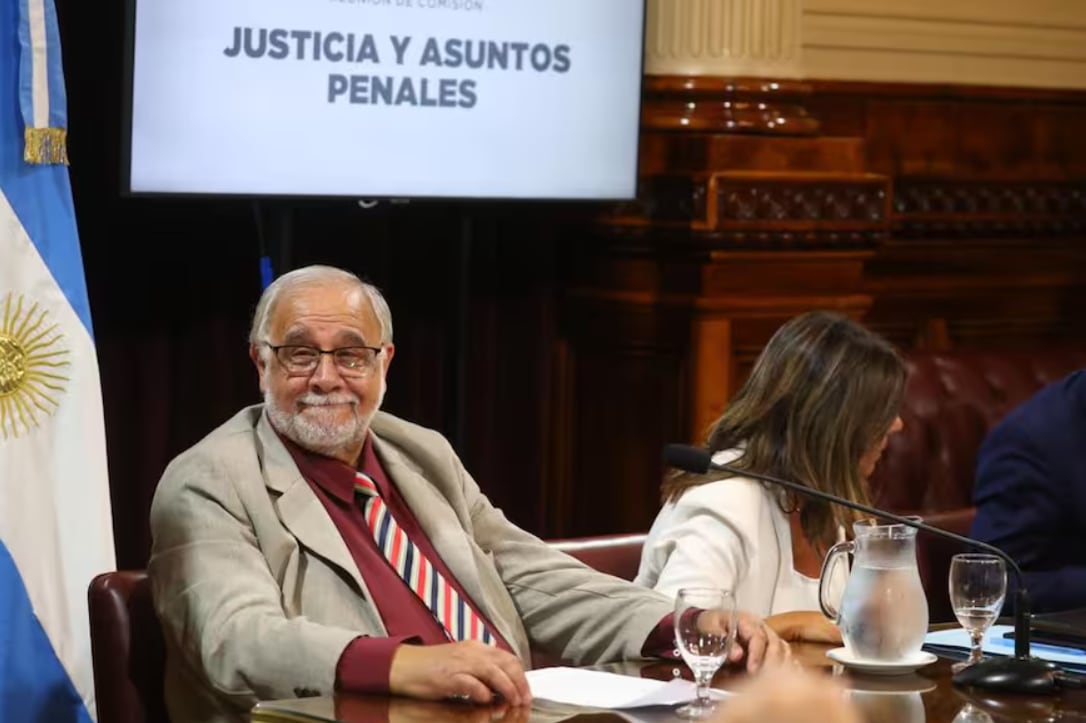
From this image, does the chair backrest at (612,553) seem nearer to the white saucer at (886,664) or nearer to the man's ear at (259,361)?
the man's ear at (259,361)

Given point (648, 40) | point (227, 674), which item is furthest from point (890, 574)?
point (648, 40)

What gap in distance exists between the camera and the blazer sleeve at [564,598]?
3011mm

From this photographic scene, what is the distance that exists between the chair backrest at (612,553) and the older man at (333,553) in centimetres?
16

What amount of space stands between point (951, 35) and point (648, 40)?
4.22 ft

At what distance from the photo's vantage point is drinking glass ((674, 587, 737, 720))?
7.75 ft

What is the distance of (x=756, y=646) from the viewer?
2.69 m

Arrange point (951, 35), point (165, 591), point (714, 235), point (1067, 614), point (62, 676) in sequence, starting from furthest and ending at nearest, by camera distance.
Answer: point (951, 35) < point (714, 235) < point (62, 676) < point (1067, 614) < point (165, 591)

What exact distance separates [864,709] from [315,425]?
1089 mm

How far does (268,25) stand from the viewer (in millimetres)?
4398

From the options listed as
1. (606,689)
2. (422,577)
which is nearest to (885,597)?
(606,689)

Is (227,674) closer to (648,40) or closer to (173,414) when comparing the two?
(173,414)

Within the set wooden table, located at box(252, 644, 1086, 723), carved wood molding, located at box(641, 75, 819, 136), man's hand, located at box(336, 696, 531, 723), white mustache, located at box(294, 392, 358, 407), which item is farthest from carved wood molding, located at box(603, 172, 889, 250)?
man's hand, located at box(336, 696, 531, 723)

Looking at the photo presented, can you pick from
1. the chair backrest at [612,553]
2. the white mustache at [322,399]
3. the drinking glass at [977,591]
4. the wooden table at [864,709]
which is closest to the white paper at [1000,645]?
the drinking glass at [977,591]

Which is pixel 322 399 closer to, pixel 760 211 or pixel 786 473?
pixel 786 473
